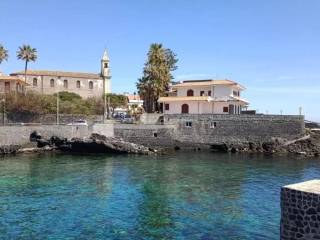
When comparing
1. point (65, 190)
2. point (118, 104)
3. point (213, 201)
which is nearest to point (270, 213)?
point (213, 201)

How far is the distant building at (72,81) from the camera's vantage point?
91.0 meters

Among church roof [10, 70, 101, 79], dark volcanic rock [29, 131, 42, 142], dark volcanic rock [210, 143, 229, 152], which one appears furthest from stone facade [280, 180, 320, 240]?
church roof [10, 70, 101, 79]

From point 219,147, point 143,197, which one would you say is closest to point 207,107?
point 219,147

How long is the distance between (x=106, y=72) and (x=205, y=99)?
117ft

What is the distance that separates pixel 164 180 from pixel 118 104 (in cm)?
5377

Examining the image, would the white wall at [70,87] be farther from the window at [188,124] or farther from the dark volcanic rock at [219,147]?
the dark volcanic rock at [219,147]

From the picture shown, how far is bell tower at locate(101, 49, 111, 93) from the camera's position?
96938 mm

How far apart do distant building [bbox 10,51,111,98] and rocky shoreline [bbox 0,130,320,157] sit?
35.5 metres

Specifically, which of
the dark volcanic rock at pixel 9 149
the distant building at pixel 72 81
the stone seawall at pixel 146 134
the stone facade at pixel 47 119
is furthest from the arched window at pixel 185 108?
the distant building at pixel 72 81

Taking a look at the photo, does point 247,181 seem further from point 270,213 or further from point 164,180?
point 270,213

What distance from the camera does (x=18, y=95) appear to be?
6931 centimetres

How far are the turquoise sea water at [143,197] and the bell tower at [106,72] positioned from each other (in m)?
49.1

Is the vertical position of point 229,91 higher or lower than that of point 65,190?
higher

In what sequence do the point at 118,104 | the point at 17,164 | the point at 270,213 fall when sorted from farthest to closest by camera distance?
the point at 118,104 → the point at 17,164 → the point at 270,213
